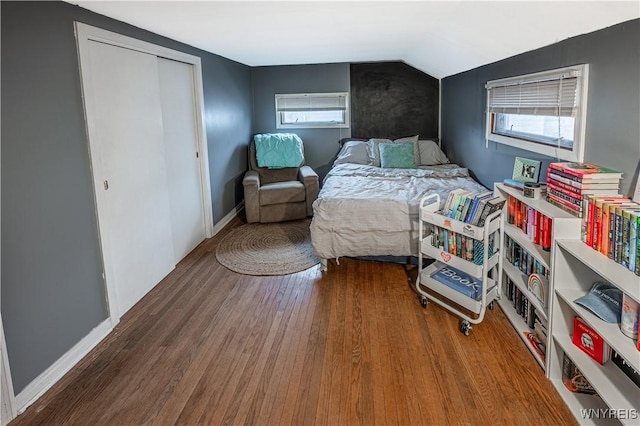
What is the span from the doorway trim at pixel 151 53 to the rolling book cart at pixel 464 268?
6.72 feet

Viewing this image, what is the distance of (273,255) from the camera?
413cm

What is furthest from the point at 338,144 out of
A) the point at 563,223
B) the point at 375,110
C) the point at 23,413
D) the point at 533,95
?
the point at 23,413

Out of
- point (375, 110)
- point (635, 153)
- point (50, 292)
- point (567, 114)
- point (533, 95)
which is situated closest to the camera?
point (635, 153)

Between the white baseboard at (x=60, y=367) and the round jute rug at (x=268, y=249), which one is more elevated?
the round jute rug at (x=268, y=249)

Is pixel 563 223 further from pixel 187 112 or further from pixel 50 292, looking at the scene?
pixel 187 112

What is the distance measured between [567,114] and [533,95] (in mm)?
517

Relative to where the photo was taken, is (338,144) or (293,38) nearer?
(293,38)

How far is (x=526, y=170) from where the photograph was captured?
9.80 feet

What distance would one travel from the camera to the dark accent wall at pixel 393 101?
593 centimetres

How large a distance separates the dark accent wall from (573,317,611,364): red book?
4259 mm

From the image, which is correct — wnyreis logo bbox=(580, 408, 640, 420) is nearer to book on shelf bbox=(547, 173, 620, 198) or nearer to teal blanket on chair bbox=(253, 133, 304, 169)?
book on shelf bbox=(547, 173, 620, 198)

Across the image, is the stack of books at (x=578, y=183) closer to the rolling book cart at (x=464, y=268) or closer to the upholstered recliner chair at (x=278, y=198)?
the rolling book cart at (x=464, y=268)

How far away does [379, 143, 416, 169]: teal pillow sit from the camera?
17.0 feet

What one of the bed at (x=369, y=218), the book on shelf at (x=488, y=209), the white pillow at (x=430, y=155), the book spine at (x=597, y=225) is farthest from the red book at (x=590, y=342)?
the white pillow at (x=430, y=155)
